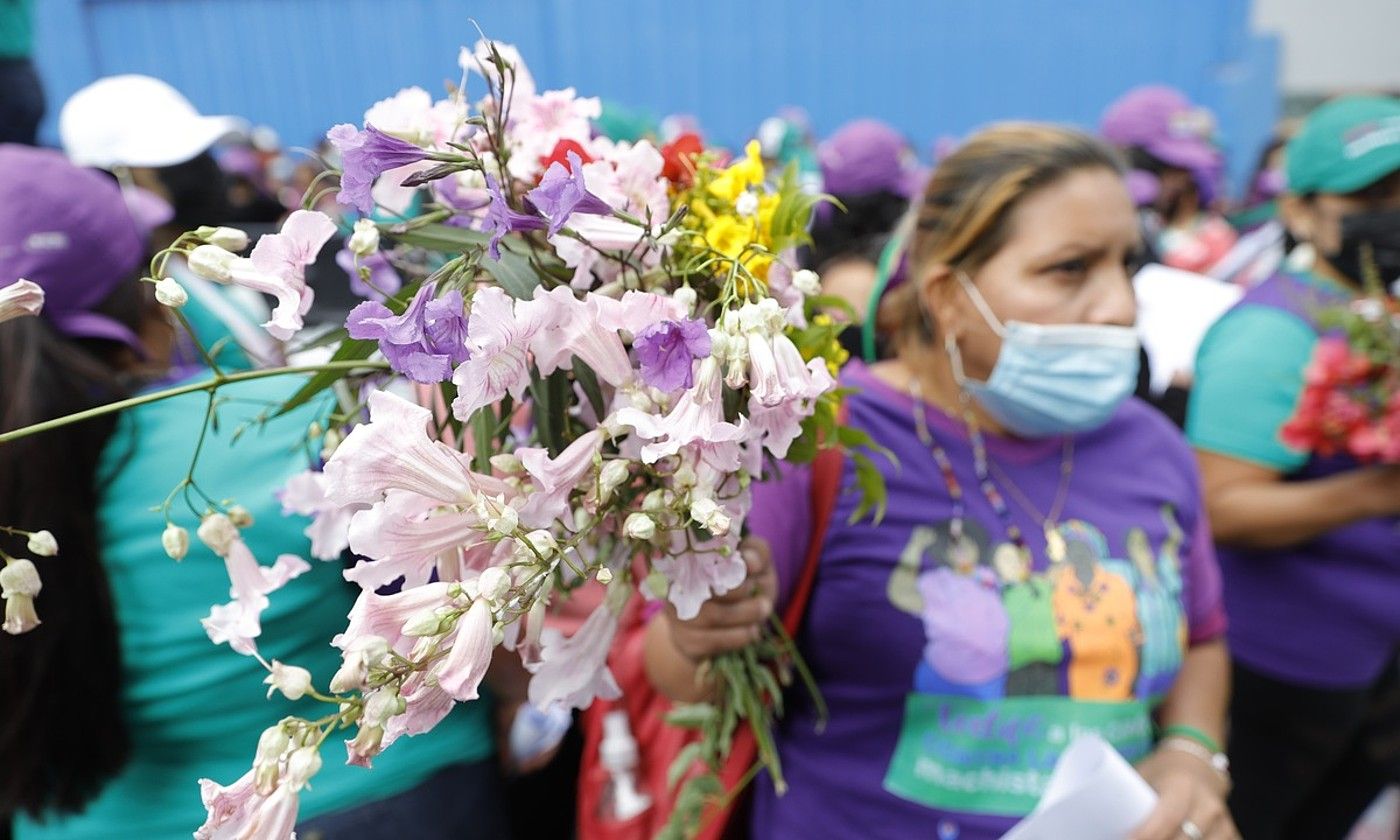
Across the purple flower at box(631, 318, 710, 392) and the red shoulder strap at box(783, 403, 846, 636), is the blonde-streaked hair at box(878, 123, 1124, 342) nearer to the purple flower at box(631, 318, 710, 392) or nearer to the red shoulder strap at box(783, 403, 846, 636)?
the red shoulder strap at box(783, 403, 846, 636)

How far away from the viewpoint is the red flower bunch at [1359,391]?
6.37 feet

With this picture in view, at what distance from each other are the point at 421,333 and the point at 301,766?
31 centimetres

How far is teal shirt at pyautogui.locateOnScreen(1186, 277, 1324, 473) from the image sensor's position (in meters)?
2.13

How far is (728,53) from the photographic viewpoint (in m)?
8.13

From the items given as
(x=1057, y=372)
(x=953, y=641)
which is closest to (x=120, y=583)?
(x=953, y=641)

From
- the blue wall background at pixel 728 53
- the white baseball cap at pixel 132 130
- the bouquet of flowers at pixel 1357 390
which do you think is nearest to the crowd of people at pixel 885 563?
the bouquet of flowers at pixel 1357 390

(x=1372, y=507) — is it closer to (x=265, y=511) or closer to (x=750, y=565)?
(x=750, y=565)

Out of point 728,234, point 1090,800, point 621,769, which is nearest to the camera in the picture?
point 728,234

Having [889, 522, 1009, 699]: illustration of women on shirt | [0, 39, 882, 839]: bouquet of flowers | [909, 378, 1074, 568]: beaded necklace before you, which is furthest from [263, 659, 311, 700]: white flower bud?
[909, 378, 1074, 568]: beaded necklace

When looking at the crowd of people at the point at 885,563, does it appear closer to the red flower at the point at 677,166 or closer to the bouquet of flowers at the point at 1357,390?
the bouquet of flowers at the point at 1357,390

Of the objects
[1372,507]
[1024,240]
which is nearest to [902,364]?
[1024,240]

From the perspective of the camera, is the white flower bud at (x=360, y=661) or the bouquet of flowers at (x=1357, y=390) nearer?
the white flower bud at (x=360, y=661)

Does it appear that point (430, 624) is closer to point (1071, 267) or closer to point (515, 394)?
point (515, 394)

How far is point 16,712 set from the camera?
1.37 m
